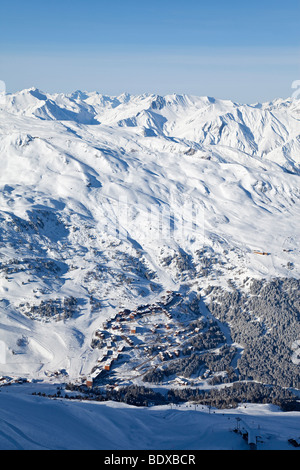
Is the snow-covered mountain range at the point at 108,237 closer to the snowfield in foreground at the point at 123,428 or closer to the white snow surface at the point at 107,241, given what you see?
the white snow surface at the point at 107,241

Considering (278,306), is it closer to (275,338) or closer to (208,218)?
(275,338)

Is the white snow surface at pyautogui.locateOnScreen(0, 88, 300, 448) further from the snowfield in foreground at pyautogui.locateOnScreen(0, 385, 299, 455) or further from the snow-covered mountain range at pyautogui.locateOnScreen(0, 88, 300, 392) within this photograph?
the snow-covered mountain range at pyautogui.locateOnScreen(0, 88, 300, 392)

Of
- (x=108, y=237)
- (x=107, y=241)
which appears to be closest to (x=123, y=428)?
(x=107, y=241)

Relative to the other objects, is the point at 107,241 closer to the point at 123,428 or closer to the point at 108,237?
the point at 108,237

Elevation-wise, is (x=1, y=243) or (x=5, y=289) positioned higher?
(x=1, y=243)

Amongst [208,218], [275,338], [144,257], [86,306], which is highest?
[208,218]

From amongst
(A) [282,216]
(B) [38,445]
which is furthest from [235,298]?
(B) [38,445]
